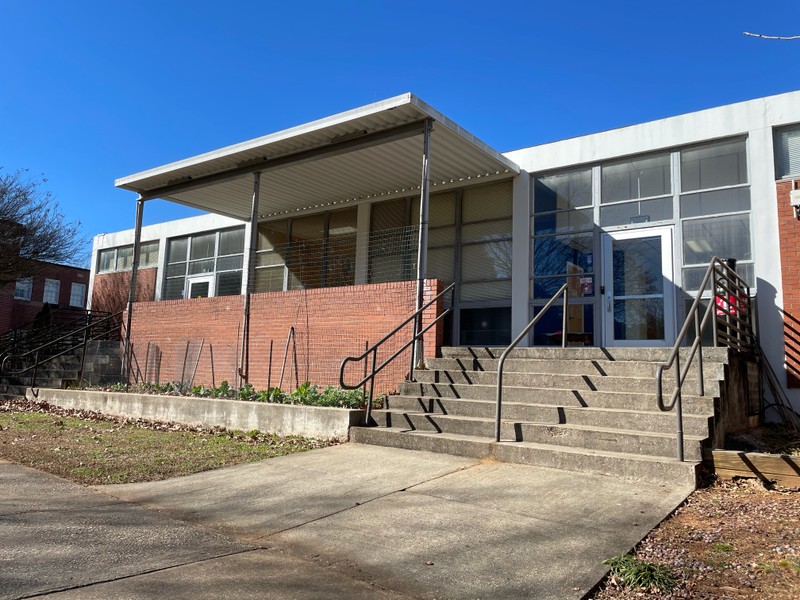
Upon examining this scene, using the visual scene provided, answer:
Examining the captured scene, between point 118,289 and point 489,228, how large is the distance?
15.7m

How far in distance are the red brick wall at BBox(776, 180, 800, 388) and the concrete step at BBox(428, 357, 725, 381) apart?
2.75 metres

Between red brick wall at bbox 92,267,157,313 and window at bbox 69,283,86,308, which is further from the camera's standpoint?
window at bbox 69,283,86,308

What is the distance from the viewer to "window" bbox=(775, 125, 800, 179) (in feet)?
30.8

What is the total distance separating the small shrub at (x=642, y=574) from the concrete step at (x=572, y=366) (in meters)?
3.83

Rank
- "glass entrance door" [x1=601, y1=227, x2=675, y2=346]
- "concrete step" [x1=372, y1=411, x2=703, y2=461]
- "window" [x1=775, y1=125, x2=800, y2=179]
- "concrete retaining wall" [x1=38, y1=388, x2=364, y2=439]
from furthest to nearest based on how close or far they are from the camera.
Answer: "glass entrance door" [x1=601, y1=227, x2=675, y2=346] < "window" [x1=775, y1=125, x2=800, y2=179] < "concrete retaining wall" [x1=38, y1=388, x2=364, y2=439] < "concrete step" [x1=372, y1=411, x2=703, y2=461]

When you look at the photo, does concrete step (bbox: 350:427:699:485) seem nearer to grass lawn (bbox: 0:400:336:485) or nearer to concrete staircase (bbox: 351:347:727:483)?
concrete staircase (bbox: 351:347:727:483)

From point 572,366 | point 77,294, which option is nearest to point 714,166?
point 572,366

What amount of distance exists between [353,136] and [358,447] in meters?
6.02

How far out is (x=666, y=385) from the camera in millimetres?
6801

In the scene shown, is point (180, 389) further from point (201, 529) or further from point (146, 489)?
point (201, 529)

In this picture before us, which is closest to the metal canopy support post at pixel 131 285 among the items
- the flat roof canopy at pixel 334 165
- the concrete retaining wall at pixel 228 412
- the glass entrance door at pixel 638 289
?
the flat roof canopy at pixel 334 165

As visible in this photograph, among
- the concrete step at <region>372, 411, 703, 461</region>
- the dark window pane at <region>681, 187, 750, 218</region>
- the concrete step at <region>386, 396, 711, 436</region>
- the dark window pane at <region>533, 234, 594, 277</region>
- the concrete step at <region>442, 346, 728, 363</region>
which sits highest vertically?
the dark window pane at <region>681, 187, 750, 218</region>

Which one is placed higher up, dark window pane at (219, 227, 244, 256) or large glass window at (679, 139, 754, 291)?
dark window pane at (219, 227, 244, 256)

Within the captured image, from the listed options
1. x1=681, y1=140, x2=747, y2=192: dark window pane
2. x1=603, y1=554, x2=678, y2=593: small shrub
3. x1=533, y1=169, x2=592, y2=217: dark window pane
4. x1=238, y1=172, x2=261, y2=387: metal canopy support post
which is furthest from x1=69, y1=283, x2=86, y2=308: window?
x1=603, y1=554, x2=678, y2=593: small shrub
